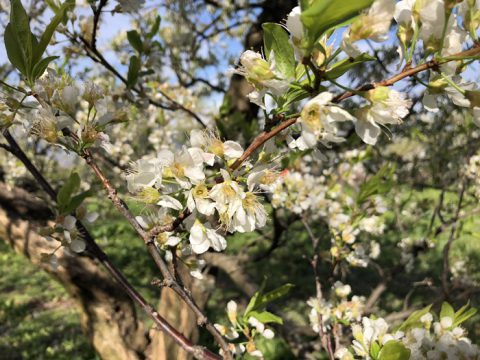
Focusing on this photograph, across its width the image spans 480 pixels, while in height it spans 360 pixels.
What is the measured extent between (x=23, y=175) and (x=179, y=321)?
12.6ft

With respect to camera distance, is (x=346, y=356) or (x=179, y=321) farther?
(x=179, y=321)

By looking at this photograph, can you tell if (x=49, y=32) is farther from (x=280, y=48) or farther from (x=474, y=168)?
(x=474, y=168)

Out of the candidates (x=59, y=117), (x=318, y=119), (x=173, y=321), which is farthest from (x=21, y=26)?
(x=173, y=321)

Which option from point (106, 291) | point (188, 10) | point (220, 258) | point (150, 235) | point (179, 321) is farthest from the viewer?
point (188, 10)

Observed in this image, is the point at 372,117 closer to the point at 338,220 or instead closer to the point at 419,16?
the point at 419,16

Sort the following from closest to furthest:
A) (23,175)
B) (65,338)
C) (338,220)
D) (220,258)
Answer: (338,220) < (220,258) < (65,338) < (23,175)

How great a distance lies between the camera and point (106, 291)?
1599 mm

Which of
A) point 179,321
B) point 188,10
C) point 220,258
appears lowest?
point 179,321

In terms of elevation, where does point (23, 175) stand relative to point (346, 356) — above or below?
above

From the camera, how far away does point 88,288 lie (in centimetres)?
158

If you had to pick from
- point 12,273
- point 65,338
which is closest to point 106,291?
point 65,338

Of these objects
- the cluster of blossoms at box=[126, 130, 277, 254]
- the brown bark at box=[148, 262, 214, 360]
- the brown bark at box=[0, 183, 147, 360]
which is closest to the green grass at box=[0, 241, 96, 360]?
the brown bark at box=[0, 183, 147, 360]

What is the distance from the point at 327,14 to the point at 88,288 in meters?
1.44

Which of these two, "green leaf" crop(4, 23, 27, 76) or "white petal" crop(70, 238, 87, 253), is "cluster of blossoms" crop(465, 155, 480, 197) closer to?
"white petal" crop(70, 238, 87, 253)
